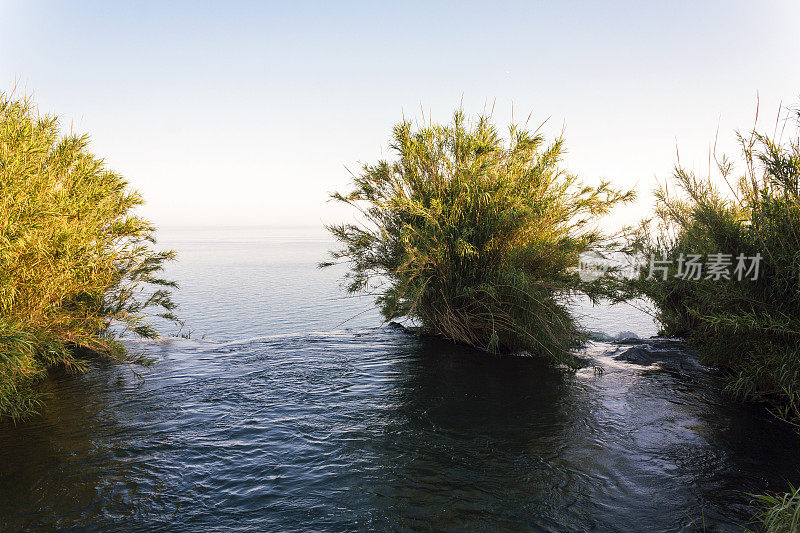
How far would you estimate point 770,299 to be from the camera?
6.76 m

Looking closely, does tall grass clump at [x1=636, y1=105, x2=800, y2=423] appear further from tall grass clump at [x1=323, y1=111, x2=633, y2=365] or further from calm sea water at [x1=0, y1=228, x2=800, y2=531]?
tall grass clump at [x1=323, y1=111, x2=633, y2=365]

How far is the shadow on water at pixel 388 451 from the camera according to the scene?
450cm

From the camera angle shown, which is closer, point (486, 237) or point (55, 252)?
point (55, 252)

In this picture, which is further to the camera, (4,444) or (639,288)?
(639,288)

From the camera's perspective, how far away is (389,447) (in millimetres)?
5938

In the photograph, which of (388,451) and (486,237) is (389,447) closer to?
(388,451)

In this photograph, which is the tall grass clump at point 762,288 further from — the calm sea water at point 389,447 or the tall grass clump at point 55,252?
the tall grass clump at point 55,252

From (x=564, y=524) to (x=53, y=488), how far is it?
5075mm

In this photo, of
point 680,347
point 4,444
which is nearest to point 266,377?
point 4,444

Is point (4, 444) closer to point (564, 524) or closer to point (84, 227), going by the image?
point (84, 227)

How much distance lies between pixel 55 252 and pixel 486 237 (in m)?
7.38

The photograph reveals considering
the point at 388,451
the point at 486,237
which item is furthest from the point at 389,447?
the point at 486,237

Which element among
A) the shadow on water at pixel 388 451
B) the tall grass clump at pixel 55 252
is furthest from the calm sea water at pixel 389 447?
the tall grass clump at pixel 55 252

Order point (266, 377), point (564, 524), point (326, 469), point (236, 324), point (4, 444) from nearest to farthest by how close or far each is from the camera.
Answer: point (564, 524) → point (326, 469) → point (4, 444) → point (266, 377) → point (236, 324)
